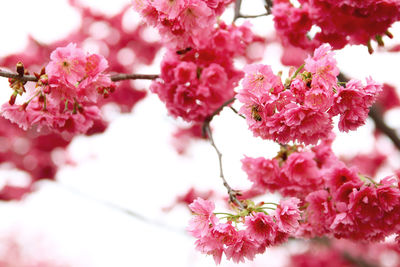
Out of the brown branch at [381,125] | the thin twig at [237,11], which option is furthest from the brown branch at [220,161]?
the brown branch at [381,125]

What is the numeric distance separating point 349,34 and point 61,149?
16.8 ft

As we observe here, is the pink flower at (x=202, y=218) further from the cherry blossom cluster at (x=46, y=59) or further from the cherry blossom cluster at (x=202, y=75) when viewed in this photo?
the cherry blossom cluster at (x=46, y=59)

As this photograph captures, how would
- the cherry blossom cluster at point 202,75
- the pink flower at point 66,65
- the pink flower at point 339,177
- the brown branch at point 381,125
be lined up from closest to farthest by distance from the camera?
1. the pink flower at point 66,65
2. the pink flower at point 339,177
3. the cherry blossom cluster at point 202,75
4. the brown branch at point 381,125

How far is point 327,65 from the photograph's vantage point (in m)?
1.40

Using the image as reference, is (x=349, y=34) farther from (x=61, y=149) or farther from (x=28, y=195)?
(x=28, y=195)

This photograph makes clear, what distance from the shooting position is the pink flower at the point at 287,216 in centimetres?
153

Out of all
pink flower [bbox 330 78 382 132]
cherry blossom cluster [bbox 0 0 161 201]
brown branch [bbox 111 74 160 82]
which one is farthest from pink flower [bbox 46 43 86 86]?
cherry blossom cluster [bbox 0 0 161 201]

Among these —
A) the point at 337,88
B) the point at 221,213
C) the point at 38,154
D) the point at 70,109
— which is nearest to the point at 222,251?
the point at 221,213

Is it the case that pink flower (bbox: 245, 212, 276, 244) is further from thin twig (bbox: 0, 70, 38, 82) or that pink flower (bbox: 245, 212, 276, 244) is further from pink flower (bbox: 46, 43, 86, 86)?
thin twig (bbox: 0, 70, 38, 82)

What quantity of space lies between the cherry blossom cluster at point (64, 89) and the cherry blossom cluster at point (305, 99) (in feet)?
2.16

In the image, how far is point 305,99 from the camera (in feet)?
4.60

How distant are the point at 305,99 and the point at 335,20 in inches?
36.3

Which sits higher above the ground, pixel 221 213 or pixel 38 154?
pixel 38 154

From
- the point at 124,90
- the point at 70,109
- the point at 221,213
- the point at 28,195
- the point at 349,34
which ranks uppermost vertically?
the point at 124,90
